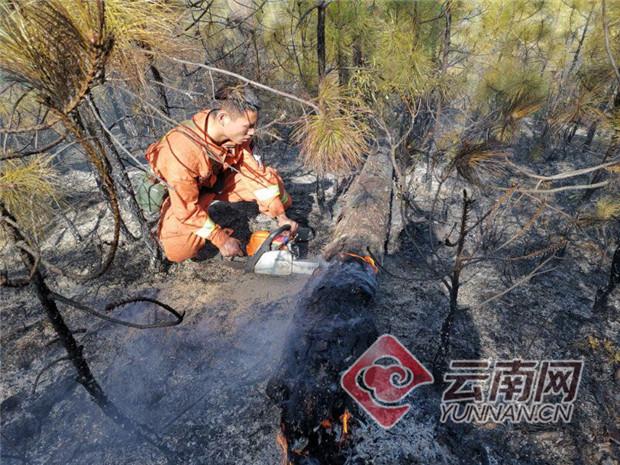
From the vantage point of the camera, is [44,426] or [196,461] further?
[44,426]

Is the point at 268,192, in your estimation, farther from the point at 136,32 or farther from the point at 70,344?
the point at 70,344

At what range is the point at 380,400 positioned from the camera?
197 centimetres

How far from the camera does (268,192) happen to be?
3.35m

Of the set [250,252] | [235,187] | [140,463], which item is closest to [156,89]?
[235,187]

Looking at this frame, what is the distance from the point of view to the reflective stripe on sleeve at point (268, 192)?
3.34 m

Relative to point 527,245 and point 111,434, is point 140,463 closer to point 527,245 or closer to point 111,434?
point 111,434

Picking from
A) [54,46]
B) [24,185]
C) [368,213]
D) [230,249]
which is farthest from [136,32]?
[368,213]

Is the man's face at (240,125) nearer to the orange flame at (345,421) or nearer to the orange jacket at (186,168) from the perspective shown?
the orange jacket at (186,168)

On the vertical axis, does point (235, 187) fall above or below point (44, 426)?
above

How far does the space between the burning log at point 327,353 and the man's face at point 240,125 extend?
120cm

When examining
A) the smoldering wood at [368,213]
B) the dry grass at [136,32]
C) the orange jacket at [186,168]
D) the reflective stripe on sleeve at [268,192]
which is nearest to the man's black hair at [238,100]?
the orange jacket at [186,168]

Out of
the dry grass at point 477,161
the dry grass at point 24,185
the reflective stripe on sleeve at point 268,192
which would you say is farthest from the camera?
the reflective stripe on sleeve at point 268,192

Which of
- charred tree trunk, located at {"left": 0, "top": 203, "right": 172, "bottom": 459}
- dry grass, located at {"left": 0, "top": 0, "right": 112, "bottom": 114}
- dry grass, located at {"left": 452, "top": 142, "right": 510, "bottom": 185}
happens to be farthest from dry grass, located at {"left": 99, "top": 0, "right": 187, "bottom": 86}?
dry grass, located at {"left": 452, "top": 142, "right": 510, "bottom": 185}

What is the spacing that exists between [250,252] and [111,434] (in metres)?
1.57
